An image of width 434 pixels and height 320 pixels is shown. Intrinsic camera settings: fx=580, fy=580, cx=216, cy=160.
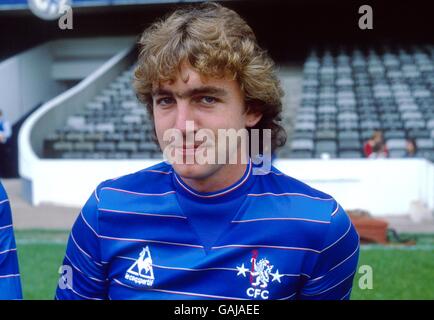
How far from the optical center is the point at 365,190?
27.0 ft

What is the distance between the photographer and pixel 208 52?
1.43 meters

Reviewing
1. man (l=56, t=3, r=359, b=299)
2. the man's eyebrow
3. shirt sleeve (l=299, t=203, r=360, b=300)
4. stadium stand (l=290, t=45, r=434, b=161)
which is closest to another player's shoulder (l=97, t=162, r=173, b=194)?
man (l=56, t=3, r=359, b=299)

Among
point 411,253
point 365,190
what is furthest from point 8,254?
point 365,190

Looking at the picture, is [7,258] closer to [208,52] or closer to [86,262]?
[86,262]

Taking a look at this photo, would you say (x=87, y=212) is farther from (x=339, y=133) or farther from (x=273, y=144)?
(x=339, y=133)

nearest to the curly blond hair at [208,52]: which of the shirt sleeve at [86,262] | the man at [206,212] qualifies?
the man at [206,212]

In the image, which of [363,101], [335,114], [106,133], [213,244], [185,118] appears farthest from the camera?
[363,101]

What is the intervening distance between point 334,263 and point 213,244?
1.13 feet

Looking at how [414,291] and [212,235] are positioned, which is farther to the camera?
[414,291]

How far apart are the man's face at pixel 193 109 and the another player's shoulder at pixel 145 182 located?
0.58 feet

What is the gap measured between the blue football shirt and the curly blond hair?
270 mm

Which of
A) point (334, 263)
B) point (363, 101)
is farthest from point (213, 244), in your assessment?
point (363, 101)

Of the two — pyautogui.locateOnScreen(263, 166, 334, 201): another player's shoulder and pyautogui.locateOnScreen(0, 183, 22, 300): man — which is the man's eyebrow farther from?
pyautogui.locateOnScreen(0, 183, 22, 300): man
